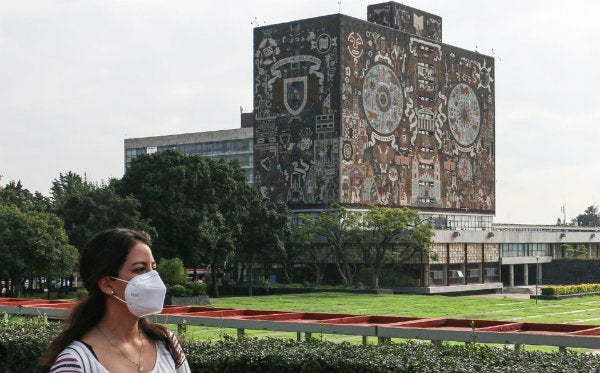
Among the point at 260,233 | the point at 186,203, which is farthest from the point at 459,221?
the point at 186,203

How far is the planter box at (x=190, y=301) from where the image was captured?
41000mm

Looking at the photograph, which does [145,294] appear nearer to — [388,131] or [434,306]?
[434,306]

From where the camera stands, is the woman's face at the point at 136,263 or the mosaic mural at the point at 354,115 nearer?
the woman's face at the point at 136,263

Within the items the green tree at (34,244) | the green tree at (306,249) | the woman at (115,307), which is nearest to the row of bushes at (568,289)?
the green tree at (306,249)

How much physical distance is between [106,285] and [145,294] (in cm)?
29

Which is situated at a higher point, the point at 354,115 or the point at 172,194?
the point at 354,115

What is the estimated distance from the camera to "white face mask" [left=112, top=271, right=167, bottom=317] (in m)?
4.11

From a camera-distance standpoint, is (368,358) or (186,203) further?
(186,203)

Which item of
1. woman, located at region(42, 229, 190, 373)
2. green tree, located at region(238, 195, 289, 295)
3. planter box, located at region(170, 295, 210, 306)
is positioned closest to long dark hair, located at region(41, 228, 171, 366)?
woman, located at region(42, 229, 190, 373)

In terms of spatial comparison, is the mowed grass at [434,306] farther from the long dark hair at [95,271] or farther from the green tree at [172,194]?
the long dark hair at [95,271]

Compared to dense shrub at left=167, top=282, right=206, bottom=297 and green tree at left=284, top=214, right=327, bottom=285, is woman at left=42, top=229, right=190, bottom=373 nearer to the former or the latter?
dense shrub at left=167, top=282, right=206, bottom=297

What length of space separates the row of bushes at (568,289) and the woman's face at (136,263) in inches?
1888

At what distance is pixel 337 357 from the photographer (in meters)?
10.4

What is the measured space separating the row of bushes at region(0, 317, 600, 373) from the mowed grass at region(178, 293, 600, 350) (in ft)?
77.1
